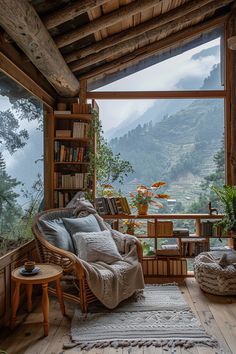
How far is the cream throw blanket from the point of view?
10.6 feet

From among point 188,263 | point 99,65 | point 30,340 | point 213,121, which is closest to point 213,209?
point 188,263

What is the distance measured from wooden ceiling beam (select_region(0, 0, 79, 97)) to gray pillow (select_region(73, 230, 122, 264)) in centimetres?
182

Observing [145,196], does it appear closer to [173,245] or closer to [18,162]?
[173,245]

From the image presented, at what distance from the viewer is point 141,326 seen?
301cm

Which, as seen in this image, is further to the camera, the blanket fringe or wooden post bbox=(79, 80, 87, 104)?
wooden post bbox=(79, 80, 87, 104)

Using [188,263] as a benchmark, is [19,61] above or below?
above

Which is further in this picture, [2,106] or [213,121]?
[213,121]

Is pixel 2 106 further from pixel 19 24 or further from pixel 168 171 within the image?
pixel 168 171

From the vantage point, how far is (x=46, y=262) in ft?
11.7

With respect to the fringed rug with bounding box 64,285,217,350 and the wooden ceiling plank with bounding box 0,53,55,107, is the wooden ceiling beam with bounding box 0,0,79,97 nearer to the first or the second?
the wooden ceiling plank with bounding box 0,53,55,107

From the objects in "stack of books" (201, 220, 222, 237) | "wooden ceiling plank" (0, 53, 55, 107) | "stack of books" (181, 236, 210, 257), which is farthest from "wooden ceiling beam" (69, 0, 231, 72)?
"stack of books" (181, 236, 210, 257)

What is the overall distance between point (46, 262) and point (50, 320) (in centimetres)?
58

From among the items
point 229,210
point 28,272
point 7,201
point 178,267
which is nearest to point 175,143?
point 229,210

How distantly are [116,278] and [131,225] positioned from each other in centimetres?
134
